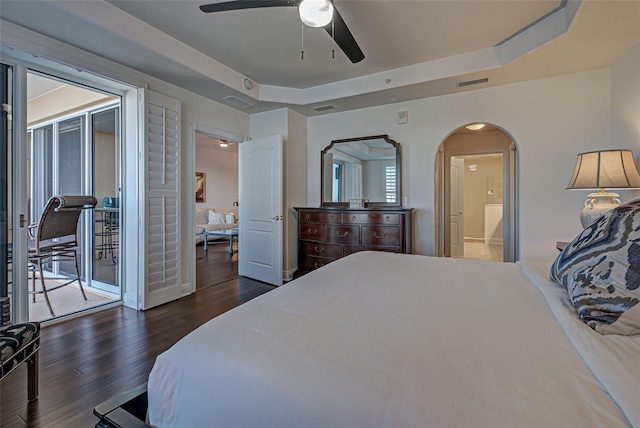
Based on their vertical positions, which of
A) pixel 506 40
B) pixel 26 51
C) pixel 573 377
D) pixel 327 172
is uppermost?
pixel 506 40

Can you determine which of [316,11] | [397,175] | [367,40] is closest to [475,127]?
[397,175]

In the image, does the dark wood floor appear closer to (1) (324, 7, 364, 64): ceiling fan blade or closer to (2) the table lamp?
(1) (324, 7, 364, 64): ceiling fan blade

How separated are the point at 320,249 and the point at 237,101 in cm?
223

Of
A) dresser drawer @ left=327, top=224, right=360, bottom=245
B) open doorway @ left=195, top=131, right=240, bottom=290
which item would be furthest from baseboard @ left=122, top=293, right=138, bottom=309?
dresser drawer @ left=327, top=224, right=360, bottom=245

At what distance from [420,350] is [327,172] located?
12.1 feet

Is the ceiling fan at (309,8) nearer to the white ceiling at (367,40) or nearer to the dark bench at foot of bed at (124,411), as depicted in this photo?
the white ceiling at (367,40)

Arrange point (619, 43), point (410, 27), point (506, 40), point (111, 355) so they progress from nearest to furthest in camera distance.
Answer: point (111, 355)
point (619, 43)
point (410, 27)
point (506, 40)

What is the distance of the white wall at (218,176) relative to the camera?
762cm

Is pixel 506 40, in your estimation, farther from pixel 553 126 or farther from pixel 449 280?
pixel 449 280

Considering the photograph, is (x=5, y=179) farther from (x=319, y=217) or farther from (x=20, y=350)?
(x=319, y=217)

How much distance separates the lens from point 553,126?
2990 millimetres

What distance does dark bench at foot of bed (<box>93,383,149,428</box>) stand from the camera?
85cm

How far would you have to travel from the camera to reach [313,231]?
3.87 meters

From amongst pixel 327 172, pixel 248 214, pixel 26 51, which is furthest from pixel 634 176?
pixel 26 51
